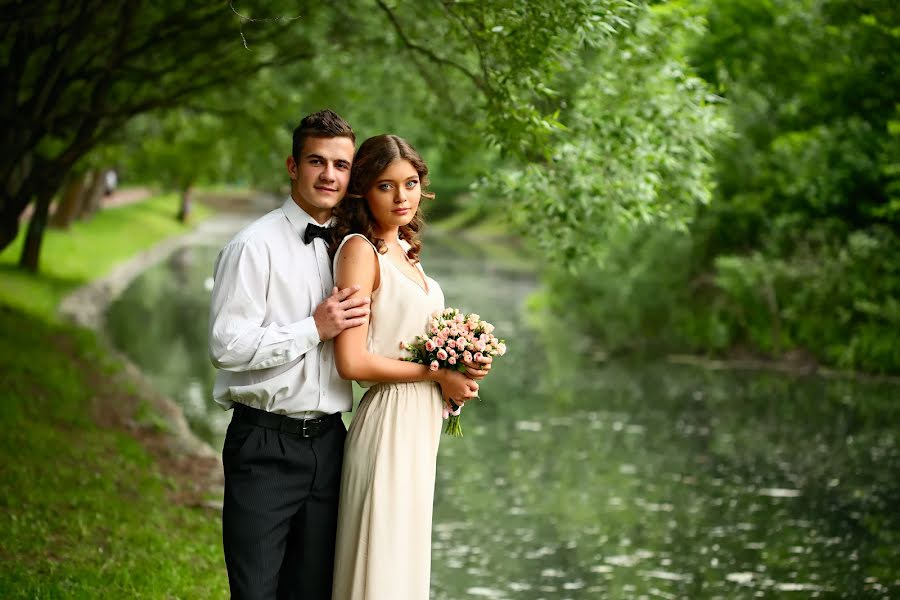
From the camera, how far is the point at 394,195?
4371 millimetres

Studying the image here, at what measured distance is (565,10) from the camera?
308 inches

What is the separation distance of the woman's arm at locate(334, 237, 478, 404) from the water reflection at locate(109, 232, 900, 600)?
15.4 ft

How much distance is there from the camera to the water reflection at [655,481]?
30.8 feet

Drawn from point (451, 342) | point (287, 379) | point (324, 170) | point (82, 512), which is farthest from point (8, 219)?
point (451, 342)

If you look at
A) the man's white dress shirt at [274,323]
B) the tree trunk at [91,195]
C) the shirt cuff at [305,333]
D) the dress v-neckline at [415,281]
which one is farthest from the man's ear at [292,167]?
the tree trunk at [91,195]

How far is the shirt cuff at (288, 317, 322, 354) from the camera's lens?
4.12 m

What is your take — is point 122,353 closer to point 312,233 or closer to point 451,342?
point 312,233

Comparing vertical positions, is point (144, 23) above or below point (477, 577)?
above

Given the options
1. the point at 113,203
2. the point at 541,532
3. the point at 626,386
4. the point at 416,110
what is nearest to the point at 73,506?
the point at 541,532

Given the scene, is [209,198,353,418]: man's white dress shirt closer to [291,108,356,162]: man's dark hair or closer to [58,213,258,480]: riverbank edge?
[291,108,356,162]: man's dark hair

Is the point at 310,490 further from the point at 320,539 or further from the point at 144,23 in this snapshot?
the point at 144,23

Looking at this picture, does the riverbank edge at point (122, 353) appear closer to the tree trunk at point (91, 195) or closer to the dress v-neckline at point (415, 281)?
the tree trunk at point (91, 195)

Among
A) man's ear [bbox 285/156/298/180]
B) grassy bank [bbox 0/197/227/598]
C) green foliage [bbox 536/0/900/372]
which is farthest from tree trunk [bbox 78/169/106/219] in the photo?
man's ear [bbox 285/156/298/180]

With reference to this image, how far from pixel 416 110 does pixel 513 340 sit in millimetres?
10880
